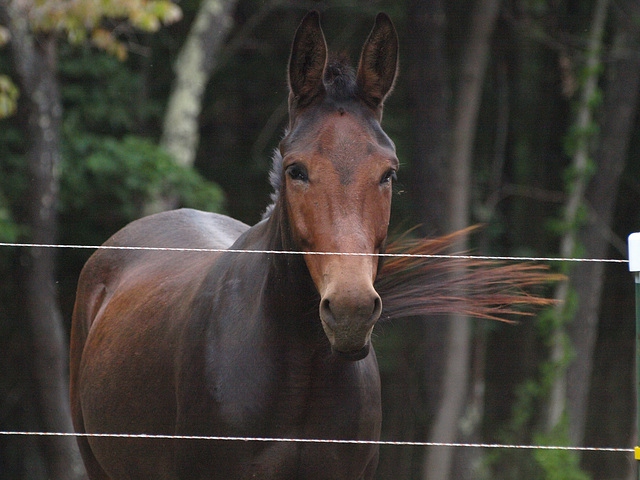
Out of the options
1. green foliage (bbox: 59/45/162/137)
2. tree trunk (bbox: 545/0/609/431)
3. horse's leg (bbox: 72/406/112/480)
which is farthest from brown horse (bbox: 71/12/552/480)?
tree trunk (bbox: 545/0/609/431)

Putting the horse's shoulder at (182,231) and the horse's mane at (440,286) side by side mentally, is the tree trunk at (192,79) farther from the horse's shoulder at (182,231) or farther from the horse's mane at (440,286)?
the horse's mane at (440,286)

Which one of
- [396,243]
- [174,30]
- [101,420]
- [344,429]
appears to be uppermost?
[174,30]

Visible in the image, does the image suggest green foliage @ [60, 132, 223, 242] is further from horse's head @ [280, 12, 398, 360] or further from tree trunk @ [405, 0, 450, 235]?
horse's head @ [280, 12, 398, 360]

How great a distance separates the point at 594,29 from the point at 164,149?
497 cm

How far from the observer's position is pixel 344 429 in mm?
2363

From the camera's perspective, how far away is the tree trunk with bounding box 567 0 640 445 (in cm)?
859

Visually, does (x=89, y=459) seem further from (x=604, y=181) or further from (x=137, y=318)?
(x=604, y=181)

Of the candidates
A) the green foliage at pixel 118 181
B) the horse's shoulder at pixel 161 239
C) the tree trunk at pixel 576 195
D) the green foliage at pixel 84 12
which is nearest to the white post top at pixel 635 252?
the horse's shoulder at pixel 161 239

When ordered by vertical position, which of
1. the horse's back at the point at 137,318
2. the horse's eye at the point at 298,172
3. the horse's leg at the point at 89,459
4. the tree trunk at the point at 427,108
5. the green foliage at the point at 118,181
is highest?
the tree trunk at the point at 427,108

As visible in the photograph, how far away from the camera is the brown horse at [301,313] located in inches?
82.0

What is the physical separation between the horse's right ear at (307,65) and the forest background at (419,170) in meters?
4.09

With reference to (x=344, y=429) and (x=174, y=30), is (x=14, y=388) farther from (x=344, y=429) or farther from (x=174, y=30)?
(x=344, y=429)

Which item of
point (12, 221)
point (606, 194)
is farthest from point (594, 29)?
point (12, 221)

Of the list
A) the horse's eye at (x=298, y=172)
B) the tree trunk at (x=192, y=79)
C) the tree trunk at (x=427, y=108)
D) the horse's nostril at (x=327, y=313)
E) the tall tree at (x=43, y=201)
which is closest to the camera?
the horse's nostril at (x=327, y=313)
